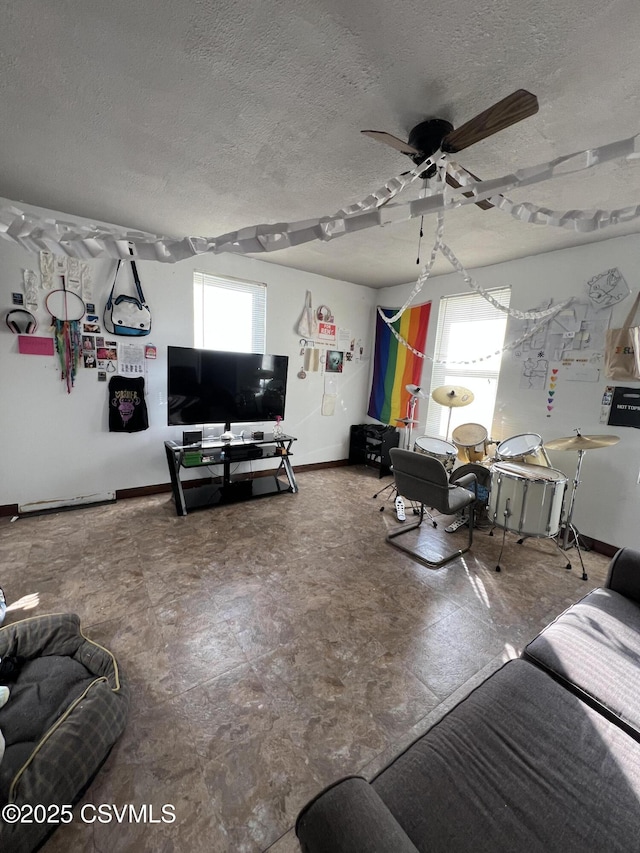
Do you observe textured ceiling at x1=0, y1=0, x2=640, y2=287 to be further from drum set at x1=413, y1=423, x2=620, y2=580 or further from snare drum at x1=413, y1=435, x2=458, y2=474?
snare drum at x1=413, y1=435, x2=458, y2=474

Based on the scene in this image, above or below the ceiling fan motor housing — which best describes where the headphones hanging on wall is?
below

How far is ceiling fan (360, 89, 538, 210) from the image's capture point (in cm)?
113

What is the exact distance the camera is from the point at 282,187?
214 centimetres

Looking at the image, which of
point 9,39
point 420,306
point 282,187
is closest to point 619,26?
point 282,187

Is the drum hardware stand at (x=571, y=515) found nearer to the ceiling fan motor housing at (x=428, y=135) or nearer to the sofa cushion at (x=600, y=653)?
the sofa cushion at (x=600, y=653)

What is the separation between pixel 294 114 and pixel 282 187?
0.63 meters

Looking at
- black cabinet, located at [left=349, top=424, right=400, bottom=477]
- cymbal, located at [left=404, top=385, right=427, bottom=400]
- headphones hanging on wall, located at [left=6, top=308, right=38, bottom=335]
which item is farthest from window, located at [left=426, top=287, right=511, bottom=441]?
headphones hanging on wall, located at [left=6, top=308, right=38, bottom=335]

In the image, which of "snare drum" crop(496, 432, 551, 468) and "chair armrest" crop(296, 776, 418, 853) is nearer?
"chair armrest" crop(296, 776, 418, 853)

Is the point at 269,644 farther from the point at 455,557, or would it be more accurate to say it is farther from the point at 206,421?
the point at 206,421

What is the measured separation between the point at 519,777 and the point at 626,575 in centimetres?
116

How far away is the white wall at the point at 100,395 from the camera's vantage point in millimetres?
2801

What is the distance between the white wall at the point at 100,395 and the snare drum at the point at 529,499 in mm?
2558

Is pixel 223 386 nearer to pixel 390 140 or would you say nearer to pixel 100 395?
pixel 100 395

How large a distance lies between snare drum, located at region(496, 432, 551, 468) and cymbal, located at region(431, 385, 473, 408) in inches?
28.1
